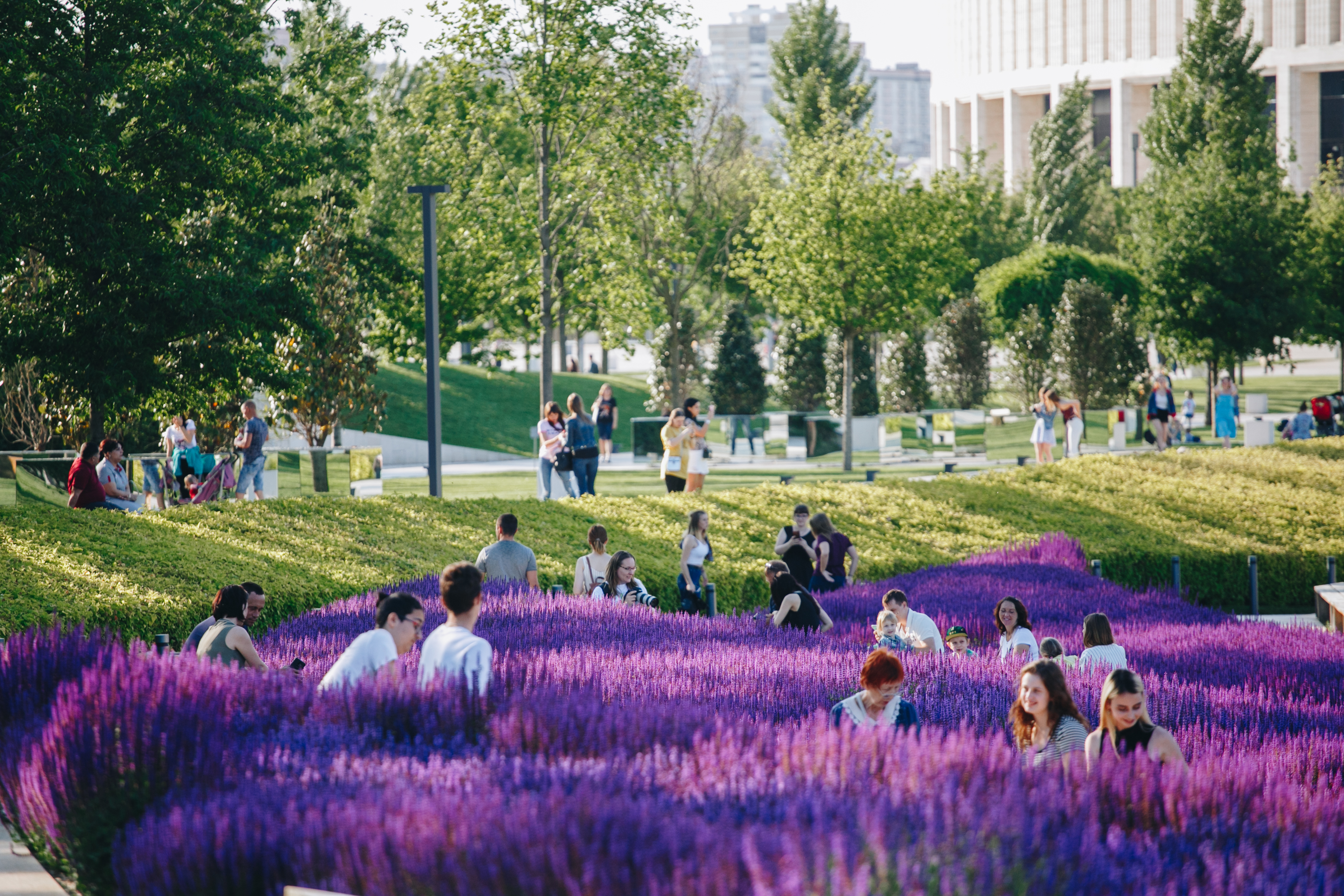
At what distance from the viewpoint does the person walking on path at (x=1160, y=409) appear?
94.1 ft

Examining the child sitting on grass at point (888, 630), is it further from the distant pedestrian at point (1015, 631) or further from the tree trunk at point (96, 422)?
the tree trunk at point (96, 422)

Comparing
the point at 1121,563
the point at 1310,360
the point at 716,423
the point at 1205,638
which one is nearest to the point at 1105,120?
the point at 1310,360

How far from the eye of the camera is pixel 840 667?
27.7 feet

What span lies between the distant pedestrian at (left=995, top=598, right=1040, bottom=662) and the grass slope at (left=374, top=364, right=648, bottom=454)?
29505 mm

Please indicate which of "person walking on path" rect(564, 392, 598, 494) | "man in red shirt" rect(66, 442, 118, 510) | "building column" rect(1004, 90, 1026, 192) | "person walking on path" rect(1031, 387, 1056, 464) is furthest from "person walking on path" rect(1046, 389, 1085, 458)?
"building column" rect(1004, 90, 1026, 192)

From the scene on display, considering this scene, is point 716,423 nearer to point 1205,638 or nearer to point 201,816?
point 1205,638

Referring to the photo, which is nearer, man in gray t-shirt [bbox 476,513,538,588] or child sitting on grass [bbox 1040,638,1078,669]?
child sitting on grass [bbox 1040,638,1078,669]

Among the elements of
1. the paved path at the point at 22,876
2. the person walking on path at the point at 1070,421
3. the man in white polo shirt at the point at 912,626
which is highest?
the person walking on path at the point at 1070,421

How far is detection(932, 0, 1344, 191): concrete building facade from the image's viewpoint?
78.4 m

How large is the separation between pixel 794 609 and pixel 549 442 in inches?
391

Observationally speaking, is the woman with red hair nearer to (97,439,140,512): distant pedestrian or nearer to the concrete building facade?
(97,439,140,512): distant pedestrian

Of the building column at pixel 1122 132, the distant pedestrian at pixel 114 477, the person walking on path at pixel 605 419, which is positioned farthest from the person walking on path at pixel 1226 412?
the building column at pixel 1122 132

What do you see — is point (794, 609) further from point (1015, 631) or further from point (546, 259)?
point (546, 259)

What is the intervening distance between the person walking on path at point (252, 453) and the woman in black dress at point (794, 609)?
9.15 m
